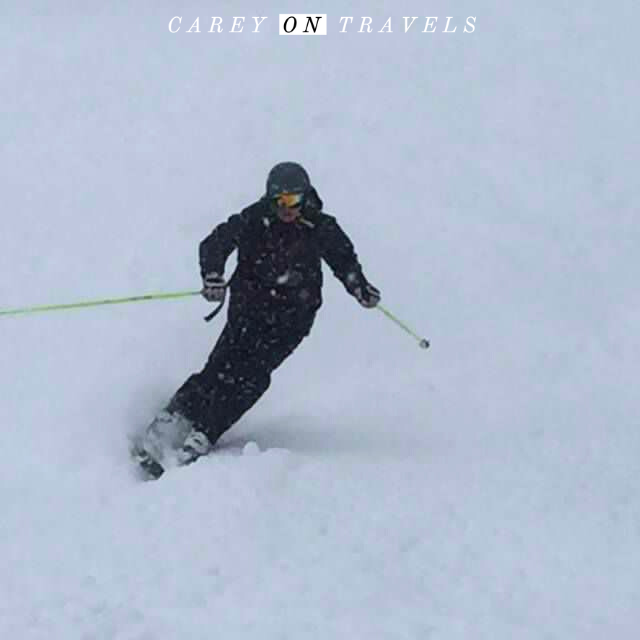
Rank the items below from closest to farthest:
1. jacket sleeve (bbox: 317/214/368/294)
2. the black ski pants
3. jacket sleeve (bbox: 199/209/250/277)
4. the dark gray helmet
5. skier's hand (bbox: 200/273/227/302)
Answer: the dark gray helmet → skier's hand (bbox: 200/273/227/302) → jacket sleeve (bbox: 199/209/250/277) → jacket sleeve (bbox: 317/214/368/294) → the black ski pants

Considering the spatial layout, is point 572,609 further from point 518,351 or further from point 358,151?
point 358,151

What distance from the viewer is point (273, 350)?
6961 mm

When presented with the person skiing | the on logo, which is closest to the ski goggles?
the person skiing

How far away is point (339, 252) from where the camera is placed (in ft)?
22.2

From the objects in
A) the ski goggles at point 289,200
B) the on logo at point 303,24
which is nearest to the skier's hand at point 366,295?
the ski goggles at point 289,200

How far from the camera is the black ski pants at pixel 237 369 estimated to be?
6.86 m

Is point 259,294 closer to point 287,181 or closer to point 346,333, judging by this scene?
point 287,181

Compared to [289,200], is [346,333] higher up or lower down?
lower down

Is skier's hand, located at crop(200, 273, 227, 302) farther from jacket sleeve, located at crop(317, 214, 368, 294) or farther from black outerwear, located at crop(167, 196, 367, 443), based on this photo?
jacket sleeve, located at crop(317, 214, 368, 294)

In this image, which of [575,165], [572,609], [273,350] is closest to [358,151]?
[575,165]

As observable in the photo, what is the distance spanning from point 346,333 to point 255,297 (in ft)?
6.17

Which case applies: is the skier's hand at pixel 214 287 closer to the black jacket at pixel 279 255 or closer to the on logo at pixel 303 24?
the black jacket at pixel 279 255

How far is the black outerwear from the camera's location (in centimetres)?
664

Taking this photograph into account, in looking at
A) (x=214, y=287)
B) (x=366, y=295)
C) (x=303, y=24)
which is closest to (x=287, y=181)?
(x=214, y=287)
